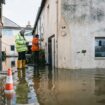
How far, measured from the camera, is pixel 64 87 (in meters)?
9.94

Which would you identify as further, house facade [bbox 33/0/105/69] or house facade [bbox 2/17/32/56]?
house facade [bbox 2/17/32/56]

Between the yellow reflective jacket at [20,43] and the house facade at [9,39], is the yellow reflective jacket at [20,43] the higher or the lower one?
the lower one

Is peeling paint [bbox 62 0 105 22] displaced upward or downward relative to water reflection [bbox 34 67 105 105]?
upward

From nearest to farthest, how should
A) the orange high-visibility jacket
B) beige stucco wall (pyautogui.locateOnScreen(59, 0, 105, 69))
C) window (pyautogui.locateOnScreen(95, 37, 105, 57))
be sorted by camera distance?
beige stucco wall (pyautogui.locateOnScreen(59, 0, 105, 69)) → window (pyautogui.locateOnScreen(95, 37, 105, 57)) → the orange high-visibility jacket

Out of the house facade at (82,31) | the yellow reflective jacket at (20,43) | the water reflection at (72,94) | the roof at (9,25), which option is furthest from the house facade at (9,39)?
the water reflection at (72,94)

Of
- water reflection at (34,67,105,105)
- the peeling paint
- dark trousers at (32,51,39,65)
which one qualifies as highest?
the peeling paint

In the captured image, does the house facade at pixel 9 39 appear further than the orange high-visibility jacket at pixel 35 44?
Yes

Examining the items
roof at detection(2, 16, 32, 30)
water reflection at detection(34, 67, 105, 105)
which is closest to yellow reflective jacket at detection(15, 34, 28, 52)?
water reflection at detection(34, 67, 105, 105)

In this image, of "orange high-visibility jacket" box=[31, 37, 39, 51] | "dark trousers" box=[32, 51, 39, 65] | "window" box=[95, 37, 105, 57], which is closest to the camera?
"window" box=[95, 37, 105, 57]

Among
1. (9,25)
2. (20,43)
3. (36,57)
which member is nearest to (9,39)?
(9,25)

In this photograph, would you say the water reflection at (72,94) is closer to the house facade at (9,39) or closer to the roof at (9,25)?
the house facade at (9,39)

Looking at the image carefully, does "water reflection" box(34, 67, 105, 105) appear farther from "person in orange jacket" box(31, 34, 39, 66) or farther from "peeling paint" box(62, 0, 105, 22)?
"person in orange jacket" box(31, 34, 39, 66)

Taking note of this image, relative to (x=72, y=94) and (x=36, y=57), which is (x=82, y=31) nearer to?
(x=36, y=57)

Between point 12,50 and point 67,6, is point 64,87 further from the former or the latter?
point 12,50
